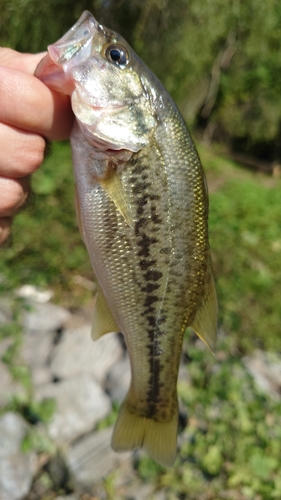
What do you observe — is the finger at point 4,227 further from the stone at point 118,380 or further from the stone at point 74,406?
the stone at point 118,380

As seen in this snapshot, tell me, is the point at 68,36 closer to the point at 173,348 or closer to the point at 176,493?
the point at 173,348

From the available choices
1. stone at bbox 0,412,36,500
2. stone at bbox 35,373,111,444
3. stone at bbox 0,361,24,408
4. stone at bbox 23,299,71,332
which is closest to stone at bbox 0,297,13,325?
stone at bbox 23,299,71,332

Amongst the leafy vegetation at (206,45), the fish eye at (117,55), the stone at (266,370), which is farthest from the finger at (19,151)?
the leafy vegetation at (206,45)

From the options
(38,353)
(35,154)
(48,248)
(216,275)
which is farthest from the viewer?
(216,275)

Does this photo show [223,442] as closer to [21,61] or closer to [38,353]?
[38,353]

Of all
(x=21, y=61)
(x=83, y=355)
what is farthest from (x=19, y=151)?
(x=83, y=355)

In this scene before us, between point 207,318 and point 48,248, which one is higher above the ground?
point 207,318
